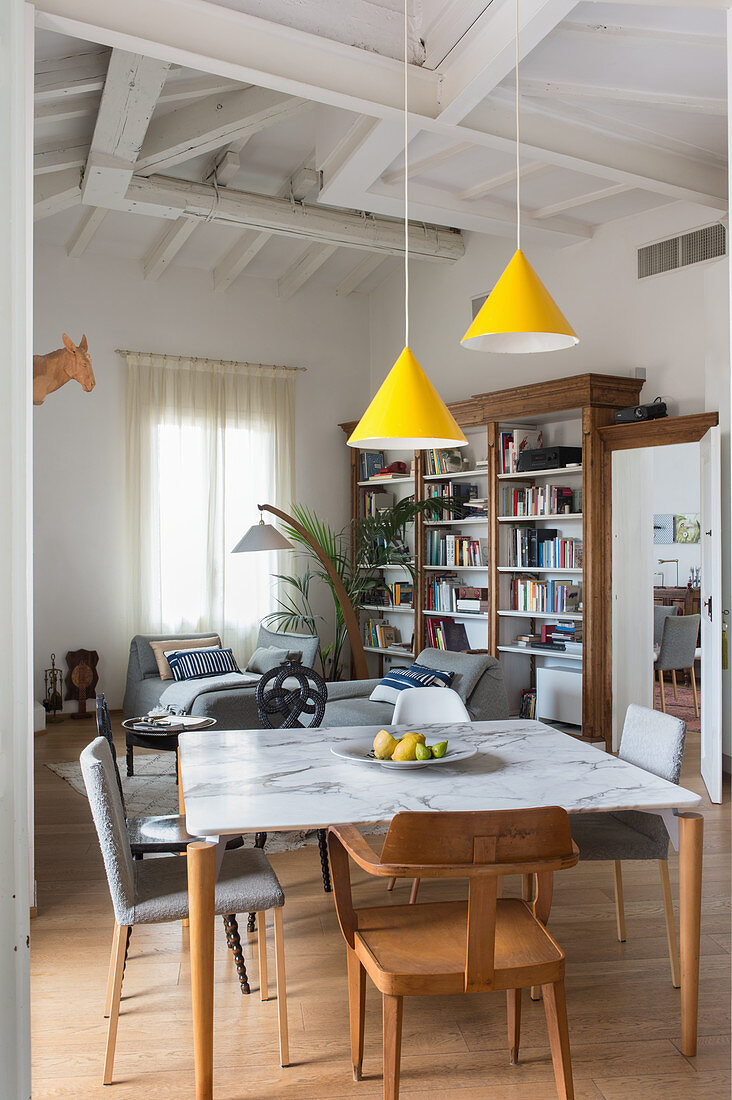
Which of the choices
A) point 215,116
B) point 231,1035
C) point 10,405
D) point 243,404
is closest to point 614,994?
point 231,1035

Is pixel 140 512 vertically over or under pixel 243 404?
under

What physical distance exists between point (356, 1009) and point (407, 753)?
0.68 meters

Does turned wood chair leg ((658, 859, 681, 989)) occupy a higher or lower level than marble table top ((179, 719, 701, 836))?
lower

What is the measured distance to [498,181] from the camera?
5.50 metres

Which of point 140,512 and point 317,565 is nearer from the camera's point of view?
point 140,512

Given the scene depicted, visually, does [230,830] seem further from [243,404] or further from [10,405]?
[243,404]

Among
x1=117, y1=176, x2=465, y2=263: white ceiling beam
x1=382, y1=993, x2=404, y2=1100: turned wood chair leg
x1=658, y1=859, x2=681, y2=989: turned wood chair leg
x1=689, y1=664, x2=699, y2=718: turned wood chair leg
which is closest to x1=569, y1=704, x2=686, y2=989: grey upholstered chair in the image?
x1=658, y1=859, x2=681, y2=989: turned wood chair leg

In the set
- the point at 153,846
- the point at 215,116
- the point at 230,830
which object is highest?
the point at 215,116

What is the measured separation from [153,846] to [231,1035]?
1.84 feet

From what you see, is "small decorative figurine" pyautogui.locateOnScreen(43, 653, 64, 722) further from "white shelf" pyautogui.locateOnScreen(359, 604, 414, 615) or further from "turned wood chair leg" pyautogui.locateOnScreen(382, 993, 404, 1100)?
"turned wood chair leg" pyautogui.locateOnScreen(382, 993, 404, 1100)

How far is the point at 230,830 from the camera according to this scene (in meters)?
2.01

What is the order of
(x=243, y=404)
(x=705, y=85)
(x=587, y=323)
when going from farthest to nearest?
(x=243, y=404)
(x=587, y=323)
(x=705, y=85)

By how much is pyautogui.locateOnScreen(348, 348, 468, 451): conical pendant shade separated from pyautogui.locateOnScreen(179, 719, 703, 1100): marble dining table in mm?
1011

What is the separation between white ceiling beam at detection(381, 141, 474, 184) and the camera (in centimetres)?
495
